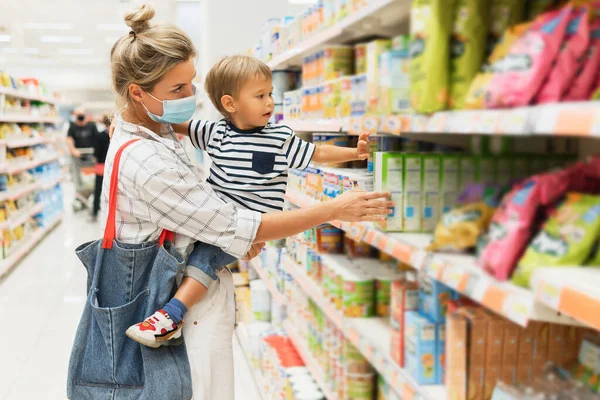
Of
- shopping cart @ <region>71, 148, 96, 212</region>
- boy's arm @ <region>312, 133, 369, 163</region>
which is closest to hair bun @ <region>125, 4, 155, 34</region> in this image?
boy's arm @ <region>312, 133, 369, 163</region>

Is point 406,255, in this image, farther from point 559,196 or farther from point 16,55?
point 16,55

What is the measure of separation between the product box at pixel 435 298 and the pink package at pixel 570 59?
625 millimetres

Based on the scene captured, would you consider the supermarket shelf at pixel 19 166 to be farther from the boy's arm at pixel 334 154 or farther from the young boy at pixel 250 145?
the boy's arm at pixel 334 154

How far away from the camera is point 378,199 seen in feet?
5.27

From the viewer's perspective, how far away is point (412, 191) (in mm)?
1513

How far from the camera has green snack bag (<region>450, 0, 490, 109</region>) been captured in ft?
3.79

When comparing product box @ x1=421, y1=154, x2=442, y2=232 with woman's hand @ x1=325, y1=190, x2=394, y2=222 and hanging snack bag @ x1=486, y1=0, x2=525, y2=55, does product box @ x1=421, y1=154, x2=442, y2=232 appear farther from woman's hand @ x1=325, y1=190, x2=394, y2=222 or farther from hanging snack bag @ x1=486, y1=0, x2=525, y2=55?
hanging snack bag @ x1=486, y1=0, x2=525, y2=55

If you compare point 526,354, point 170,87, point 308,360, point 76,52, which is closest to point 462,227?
point 526,354

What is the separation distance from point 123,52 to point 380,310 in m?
1.22

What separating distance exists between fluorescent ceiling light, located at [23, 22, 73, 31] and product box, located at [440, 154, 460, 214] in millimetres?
13266

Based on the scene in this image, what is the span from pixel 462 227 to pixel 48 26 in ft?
45.7

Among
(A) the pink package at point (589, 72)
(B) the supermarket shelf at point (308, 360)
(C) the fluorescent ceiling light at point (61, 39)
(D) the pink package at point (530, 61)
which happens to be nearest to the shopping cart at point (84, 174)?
(C) the fluorescent ceiling light at point (61, 39)

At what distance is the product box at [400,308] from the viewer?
1.59 metres

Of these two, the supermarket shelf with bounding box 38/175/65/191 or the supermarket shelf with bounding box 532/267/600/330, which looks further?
the supermarket shelf with bounding box 38/175/65/191
